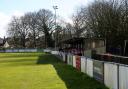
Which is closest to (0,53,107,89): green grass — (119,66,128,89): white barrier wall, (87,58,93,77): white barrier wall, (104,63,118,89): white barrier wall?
(87,58,93,77): white barrier wall

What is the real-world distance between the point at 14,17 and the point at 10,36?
7820 mm

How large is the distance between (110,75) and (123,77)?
270 centimetres

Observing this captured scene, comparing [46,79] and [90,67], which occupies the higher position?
[90,67]

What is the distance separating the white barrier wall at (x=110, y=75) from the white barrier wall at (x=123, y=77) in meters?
0.80

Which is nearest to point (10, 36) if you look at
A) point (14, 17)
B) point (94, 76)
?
point (14, 17)

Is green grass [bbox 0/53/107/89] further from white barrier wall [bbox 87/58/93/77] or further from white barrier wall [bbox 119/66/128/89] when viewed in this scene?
white barrier wall [bbox 119/66/128/89]

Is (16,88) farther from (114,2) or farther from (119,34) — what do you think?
(114,2)

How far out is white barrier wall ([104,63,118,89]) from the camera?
1584 centimetres

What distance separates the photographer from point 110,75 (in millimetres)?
17000

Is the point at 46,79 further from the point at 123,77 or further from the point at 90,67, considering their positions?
the point at 123,77

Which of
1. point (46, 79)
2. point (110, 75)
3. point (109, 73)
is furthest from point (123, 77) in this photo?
point (46, 79)

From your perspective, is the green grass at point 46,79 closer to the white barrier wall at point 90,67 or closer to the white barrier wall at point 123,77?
the white barrier wall at point 90,67

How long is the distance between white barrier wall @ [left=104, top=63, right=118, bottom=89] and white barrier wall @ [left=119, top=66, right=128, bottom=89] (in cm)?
80

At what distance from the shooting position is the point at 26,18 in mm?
151500
